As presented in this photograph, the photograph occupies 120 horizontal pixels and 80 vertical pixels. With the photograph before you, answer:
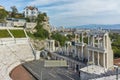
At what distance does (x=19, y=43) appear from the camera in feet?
172

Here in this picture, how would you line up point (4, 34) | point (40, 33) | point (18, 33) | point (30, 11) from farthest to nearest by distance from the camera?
point (30, 11) < point (40, 33) < point (18, 33) < point (4, 34)

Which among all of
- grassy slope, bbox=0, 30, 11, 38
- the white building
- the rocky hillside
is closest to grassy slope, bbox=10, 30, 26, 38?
grassy slope, bbox=0, 30, 11, 38

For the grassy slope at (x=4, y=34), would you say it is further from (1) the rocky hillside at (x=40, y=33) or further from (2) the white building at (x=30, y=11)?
(2) the white building at (x=30, y=11)

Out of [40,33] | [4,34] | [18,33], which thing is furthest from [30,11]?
[4,34]

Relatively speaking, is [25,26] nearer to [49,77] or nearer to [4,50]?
[4,50]

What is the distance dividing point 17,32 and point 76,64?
24.7 metres

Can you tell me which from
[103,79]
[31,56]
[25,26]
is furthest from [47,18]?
[103,79]

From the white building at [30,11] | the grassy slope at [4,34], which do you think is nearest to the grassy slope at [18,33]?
the grassy slope at [4,34]

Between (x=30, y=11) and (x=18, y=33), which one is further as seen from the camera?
(x=30, y=11)

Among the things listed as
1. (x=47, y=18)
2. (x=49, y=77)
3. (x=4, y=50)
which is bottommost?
(x=49, y=77)

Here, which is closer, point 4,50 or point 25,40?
point 4,50

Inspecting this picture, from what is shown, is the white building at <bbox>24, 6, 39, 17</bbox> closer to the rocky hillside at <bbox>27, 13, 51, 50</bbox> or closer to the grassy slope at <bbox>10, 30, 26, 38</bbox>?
the rocky hillside at <bbox>27, 13, 51, 50</bbox>

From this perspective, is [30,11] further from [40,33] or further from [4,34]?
[4,34]

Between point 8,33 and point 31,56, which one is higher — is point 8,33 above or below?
above
